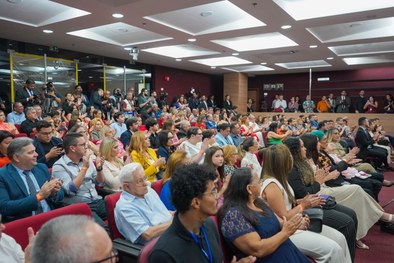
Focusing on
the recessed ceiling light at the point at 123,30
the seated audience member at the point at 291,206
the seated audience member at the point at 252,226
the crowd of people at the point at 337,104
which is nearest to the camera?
the seated audience member at the point at 252,226

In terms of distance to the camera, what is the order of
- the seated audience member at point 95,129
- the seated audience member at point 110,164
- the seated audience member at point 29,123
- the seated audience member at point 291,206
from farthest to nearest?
the seated audience member at point 95,129, the seated audience member at point 29,123, the seated audience member at point 110,164, the seated audience member at point 291,206

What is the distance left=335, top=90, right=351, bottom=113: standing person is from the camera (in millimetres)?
11836

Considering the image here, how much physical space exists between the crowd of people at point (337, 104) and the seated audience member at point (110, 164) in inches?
420

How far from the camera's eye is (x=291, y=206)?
221 cm

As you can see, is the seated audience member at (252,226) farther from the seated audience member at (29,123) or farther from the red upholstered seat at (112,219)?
the seated audience member at (29,123)

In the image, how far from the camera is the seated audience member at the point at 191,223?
1.21 metres

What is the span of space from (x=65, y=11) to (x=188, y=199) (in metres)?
5.29

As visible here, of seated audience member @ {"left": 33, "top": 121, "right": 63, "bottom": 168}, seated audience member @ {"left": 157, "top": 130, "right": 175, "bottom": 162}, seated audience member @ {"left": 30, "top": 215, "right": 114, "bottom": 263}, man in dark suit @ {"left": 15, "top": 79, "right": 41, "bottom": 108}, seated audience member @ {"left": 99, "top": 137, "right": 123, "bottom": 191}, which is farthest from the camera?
man in dark suit @ {"left": 15, "top": 79, "right": 41, "bottom": 108}

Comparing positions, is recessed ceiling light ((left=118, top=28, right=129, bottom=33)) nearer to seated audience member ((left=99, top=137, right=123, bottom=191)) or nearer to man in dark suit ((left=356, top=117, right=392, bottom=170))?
seated audience member ((left=99, top=137, right=123, bottom=191))

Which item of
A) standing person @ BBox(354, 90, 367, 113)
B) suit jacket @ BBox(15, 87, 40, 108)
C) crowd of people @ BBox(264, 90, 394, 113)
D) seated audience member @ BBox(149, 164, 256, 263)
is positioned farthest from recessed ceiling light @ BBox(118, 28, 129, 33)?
standing person @ BBox(354, 90, 367, 113)

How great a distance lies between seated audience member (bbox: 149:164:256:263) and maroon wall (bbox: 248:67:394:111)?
43.6 feet

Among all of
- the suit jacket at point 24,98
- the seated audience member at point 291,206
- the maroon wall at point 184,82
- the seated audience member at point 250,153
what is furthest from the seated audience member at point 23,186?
the maroon wall at point 184,82

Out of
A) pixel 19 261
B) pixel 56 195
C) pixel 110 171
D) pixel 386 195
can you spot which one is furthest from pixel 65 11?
pixel 386 195

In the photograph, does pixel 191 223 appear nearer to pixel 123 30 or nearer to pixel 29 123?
pixel 29 123
